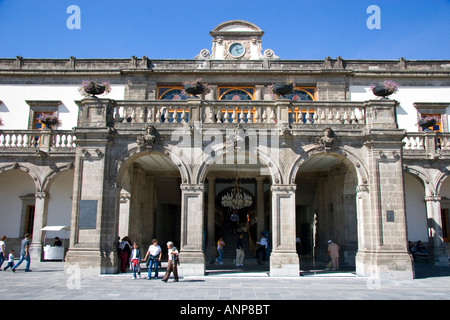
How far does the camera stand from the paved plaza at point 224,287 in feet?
30.6

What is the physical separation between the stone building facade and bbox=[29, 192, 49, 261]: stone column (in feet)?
0.17

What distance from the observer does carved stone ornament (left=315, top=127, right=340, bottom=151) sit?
44.3 feet

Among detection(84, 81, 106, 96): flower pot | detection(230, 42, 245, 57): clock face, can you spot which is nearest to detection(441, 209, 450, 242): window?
detection(230, 42, 245, 57): clock face

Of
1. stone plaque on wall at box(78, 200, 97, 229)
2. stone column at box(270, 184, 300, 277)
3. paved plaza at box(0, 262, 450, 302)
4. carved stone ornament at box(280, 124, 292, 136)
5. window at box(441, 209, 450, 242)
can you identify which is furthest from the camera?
window at box(441, 209, 450, 242)

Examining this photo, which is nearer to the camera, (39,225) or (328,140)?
(328,140)

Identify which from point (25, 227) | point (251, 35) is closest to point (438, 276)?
point (251, 35)

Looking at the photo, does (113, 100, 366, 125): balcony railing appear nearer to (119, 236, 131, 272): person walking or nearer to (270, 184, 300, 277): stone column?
(270, 184, 300, 277): stone column

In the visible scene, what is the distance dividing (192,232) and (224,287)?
2.86 meters

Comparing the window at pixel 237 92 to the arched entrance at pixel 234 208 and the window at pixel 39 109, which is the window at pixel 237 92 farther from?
the window at pixel 39 109

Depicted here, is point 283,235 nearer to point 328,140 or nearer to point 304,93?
point 328,140

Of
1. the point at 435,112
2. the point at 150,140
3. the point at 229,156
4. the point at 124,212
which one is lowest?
the point at 124,212

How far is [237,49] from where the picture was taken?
24516 millimetres

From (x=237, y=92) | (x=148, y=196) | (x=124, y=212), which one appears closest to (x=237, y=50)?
(x=237, y=92)

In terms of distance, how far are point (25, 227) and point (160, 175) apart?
8.78 m
